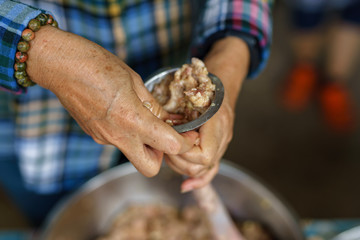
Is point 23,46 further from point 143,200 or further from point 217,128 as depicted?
point 143,200

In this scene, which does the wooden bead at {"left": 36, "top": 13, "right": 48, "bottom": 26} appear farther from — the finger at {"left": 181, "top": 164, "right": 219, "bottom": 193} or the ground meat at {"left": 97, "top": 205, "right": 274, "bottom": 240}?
the ground meat at {"left": 97, "top": 205, "right": 274, "bottom": 240}

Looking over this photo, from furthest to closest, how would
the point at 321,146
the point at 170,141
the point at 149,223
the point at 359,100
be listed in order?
1. the point at 359,100
2. the point at 321,146
3. the point at 149,223
4. the point at 170,141

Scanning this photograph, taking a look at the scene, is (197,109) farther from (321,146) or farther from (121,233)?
(321,146)

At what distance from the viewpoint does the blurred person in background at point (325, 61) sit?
2.07 metres

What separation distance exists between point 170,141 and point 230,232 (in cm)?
49

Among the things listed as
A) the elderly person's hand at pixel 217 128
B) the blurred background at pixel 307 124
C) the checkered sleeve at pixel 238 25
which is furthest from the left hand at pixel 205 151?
the blurred background at pixel 307 124

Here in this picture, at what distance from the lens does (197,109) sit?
25.3 inches

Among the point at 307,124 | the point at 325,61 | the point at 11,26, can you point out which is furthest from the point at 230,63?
the point at 325,61

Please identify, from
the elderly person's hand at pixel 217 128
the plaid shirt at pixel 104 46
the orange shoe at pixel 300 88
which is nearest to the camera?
the elderly person's hand at pixel 217 128

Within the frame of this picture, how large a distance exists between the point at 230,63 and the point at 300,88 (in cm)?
153

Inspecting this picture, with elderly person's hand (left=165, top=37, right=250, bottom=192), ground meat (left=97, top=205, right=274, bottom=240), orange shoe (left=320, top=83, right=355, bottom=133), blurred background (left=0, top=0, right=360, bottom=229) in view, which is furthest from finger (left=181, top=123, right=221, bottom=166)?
orange shoe (left=320, top=83, right=355, bottom=133)

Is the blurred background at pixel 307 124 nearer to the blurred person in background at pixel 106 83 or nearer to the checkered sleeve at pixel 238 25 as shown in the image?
the blurred person in background at pixel 106 83

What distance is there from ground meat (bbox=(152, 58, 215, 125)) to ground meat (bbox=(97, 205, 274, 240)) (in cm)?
49

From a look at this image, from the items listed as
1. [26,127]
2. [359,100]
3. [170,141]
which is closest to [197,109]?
[170,141]
